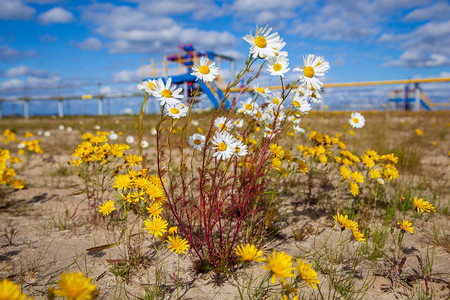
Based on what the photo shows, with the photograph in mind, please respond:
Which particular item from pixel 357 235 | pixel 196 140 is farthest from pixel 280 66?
pixel 357 235

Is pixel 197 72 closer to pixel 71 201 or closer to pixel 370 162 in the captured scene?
pixel 370 162

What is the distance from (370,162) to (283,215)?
2.39 feet

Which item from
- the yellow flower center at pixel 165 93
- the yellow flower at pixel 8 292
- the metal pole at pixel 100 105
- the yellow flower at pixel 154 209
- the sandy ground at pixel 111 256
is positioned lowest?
the sandy ground at pixel 111 256

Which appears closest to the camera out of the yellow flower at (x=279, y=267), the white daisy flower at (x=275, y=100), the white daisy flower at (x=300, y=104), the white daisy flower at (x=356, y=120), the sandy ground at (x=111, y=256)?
the yellow flower at (x=279, y=267)

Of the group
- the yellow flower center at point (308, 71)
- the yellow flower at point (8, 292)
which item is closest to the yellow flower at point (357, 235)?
the yellow flower center at point (308, 71)

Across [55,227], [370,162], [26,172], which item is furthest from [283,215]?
[26,172]

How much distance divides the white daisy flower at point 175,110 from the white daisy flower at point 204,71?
0.15 meters

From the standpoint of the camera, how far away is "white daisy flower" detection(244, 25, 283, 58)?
1042 mm

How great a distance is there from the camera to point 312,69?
115cm

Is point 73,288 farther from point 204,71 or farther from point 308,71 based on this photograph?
point 308,71

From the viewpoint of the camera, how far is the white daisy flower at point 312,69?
115 cm

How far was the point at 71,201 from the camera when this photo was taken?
2.47 m

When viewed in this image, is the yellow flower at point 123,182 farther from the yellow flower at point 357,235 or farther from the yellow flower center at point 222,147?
the yellow flower at point 357,235

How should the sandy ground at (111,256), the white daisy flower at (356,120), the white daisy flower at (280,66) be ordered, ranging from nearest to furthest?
1. the white daisy flower at (280,66)
2. the sandy ground at (111,256)
3. the white daisy flower at (356,120)
